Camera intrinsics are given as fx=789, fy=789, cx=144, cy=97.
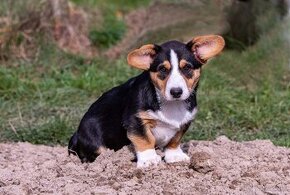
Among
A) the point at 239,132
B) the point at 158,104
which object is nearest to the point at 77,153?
the point at 158,104

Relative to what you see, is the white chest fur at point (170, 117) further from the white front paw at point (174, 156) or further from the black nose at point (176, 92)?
the black nose at point (176, 92)

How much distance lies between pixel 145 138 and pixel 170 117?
8.0 inches

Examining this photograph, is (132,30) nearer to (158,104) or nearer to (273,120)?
(273,120)

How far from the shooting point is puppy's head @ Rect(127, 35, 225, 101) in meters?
4.59

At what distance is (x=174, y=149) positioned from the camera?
16.7 feet

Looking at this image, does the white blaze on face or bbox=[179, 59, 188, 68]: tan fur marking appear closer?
the white blaze on face

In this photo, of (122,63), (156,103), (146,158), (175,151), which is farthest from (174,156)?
(122,63)

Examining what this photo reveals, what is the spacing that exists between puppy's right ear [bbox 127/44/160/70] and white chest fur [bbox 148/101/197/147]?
0.92ft

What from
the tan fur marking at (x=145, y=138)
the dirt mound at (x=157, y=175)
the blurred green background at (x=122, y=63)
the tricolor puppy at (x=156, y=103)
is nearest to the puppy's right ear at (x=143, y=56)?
the tricolor puppy at (x=156, y=103)

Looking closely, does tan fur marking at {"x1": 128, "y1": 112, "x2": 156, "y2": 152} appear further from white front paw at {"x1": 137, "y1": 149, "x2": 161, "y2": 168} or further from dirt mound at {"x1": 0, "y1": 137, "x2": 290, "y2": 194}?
dirt mound at {"x1": 0, "y1": 137, "x2": 290, "y2": 194}

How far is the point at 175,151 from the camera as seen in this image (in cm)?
510

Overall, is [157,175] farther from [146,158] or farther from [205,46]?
[205,46]

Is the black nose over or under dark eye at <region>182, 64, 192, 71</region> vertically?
under

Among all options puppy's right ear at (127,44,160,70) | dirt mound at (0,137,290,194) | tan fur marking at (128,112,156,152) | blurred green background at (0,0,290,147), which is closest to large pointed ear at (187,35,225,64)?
puppy's right ear at (127,44,160,70)
